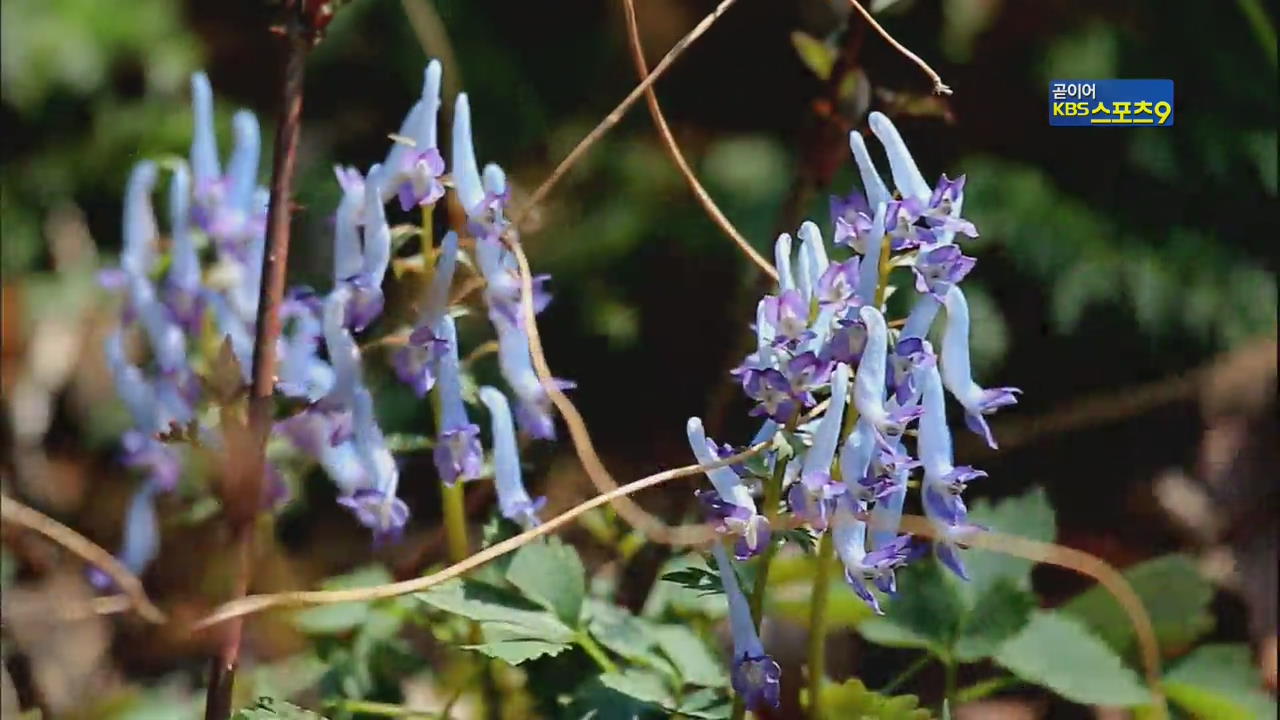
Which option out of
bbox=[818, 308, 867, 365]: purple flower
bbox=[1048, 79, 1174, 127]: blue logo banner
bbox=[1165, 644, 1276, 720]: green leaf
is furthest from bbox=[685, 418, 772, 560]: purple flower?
bbox=[1048, 79, 1174, 127]: blue logo banner

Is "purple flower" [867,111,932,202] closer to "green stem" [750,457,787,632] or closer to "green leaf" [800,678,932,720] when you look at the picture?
"green stem" [750,457,787,632]

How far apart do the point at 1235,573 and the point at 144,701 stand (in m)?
1.38

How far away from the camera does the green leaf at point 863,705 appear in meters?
0.88

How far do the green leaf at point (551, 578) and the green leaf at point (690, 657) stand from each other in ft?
0.24

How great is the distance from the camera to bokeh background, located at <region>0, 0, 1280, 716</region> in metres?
1.81

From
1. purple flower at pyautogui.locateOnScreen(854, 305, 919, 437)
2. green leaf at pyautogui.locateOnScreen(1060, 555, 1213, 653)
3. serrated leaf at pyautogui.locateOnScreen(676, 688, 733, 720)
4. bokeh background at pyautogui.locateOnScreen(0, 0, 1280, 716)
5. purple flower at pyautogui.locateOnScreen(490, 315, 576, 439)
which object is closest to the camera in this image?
purple flower at pyautogui.locateOnScreen(854, 305, 919, 437)

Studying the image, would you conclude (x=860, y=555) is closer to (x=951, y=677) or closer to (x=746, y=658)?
(x=746, y=658)

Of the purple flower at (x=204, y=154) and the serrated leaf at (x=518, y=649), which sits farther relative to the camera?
the purple flower at (x=204, y=154)

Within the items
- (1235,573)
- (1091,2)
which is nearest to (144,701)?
(1235,573)

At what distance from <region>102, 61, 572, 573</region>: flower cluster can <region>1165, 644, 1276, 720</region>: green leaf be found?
0.55 m

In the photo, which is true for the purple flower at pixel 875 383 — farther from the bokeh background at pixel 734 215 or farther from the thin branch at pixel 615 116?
the bokeh background at pixel 734 215

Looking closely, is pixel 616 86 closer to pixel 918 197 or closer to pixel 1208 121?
pixel 1208 121

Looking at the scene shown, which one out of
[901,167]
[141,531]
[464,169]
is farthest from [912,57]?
[141,531]

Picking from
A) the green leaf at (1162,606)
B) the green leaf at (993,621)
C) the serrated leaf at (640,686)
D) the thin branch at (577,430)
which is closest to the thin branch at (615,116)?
the thin branch at (577,430)
